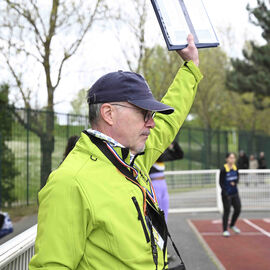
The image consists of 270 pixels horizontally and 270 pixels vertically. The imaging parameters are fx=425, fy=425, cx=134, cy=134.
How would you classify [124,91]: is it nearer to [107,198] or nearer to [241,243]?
[107,198]

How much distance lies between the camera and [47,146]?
1161 cm

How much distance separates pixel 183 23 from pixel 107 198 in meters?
1.06

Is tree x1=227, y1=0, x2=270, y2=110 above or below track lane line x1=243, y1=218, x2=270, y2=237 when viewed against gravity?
above

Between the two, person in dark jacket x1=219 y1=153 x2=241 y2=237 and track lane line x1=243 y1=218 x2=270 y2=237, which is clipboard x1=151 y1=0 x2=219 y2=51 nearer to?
person in dark jacket x1=219 y1=153 x2=241 y2=237

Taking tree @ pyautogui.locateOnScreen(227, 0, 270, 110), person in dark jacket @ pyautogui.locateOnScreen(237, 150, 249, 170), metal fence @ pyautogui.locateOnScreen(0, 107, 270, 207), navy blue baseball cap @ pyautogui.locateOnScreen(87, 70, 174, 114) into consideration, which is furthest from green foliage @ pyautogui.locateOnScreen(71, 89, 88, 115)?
tree @ pyautogui.locateOnScreen(227, 0, 270, 110)

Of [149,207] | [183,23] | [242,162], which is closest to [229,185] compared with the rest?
[183,23]

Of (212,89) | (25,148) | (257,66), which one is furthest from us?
(212,89)

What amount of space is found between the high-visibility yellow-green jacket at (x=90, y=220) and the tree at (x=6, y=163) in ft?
31.1

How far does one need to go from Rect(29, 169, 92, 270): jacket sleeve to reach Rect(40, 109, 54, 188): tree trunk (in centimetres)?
1005

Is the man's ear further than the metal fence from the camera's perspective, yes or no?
No

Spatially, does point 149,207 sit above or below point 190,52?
below

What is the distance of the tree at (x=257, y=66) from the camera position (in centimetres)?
2467

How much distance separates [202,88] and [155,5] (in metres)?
30.0

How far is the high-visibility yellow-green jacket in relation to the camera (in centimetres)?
155
